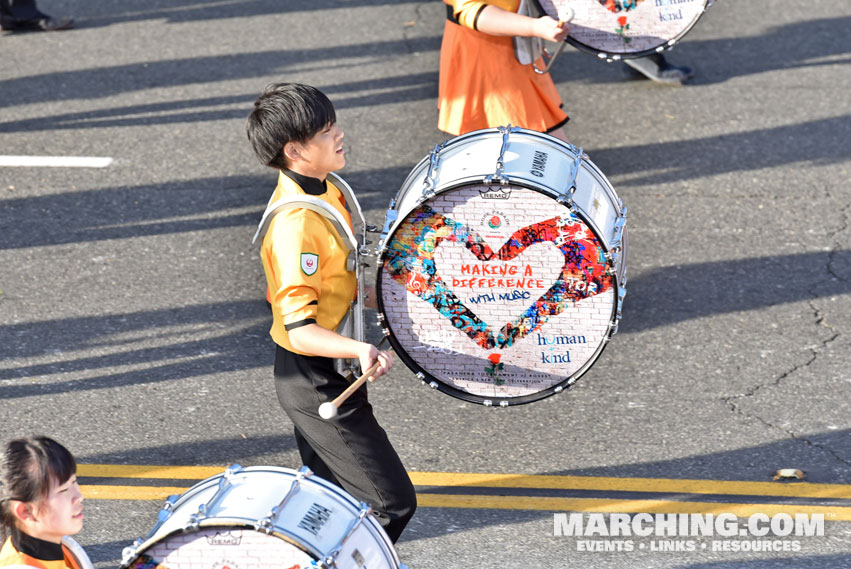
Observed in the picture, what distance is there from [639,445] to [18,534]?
2.67m

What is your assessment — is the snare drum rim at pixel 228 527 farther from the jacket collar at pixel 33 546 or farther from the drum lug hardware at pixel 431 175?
the drum lug hardware at pixel 431 175

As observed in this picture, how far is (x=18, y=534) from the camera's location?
2.76 meters

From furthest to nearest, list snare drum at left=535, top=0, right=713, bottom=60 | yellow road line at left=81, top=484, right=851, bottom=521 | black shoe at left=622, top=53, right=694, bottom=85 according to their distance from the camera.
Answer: black shoe at left=622, top=53, right=694, bottom=85, snare drum at left=535, top=0, right=713, bottom=60, yellow road line at left=81, top=484, right=851, bottom=521

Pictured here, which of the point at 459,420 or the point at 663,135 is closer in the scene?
the point at 459,420

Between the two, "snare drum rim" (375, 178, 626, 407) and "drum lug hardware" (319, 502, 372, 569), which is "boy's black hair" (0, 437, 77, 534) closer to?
"drum lug hardware" (319, 502, 372, 569)

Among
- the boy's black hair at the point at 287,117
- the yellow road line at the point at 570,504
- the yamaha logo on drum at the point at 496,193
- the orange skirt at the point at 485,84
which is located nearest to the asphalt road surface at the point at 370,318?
the yellow road line at the point at 570,504

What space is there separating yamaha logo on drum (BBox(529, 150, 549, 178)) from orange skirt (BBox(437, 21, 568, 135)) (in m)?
1.14

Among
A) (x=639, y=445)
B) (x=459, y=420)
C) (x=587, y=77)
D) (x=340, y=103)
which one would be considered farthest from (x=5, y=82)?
(x=639, y=445)

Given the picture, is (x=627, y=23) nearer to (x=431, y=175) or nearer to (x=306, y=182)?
(x=431, y=175)

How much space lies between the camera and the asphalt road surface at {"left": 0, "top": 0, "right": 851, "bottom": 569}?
14.5 ft

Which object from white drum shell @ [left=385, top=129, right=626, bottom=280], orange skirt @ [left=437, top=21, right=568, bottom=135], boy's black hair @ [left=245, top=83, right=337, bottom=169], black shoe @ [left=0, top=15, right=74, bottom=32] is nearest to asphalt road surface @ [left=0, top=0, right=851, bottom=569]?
black shoe @ [left=0, top=15, right=74, bottom=32]

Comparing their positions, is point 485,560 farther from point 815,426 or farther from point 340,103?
point 340,103

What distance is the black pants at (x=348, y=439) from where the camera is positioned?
3471 millimetres

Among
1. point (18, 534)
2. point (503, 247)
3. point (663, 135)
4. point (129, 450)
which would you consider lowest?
point (129, 450)
